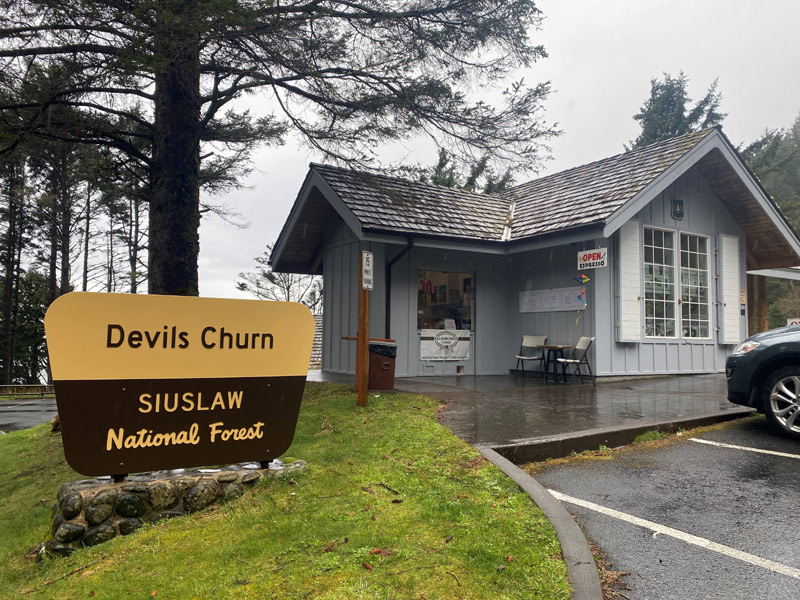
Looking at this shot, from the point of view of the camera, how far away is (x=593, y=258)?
10766 millimetres

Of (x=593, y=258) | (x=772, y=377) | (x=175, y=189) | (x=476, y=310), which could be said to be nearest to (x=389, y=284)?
(x=476, y=310)

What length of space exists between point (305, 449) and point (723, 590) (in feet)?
12.6

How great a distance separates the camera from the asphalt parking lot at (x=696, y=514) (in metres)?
2.92

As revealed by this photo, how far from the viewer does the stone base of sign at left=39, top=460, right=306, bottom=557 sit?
3.93m

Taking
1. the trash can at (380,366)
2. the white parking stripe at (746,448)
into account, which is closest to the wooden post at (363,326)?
the trash can at (380,366)

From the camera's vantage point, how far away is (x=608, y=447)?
19.2 ft

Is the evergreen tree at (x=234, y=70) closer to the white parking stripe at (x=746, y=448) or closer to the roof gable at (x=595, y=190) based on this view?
the roof gable at (x=595, y=190)

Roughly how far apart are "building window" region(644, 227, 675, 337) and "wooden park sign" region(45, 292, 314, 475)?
30.6 feet

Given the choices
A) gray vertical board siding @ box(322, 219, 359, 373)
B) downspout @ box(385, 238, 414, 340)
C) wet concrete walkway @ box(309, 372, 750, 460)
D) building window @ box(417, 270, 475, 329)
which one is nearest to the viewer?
wet concrete walkway @ box(309, 372, 750, 460)

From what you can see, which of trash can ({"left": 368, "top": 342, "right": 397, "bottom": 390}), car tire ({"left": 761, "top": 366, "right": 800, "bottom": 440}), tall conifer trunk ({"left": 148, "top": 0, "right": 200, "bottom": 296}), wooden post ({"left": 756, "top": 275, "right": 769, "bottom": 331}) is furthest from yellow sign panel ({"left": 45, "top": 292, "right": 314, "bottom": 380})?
wooden post ({"left": 756, "top": 275, "right": 769, "bottom": 331})

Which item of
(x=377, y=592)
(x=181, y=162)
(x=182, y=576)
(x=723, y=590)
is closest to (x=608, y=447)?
(x=723, y=590)

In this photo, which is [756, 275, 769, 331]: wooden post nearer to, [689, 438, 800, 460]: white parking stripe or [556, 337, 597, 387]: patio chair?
[556, 337, 597, 387]: patio chair

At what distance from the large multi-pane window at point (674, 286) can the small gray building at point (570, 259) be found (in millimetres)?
37

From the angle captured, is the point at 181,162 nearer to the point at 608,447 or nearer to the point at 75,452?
the point at 75,452
